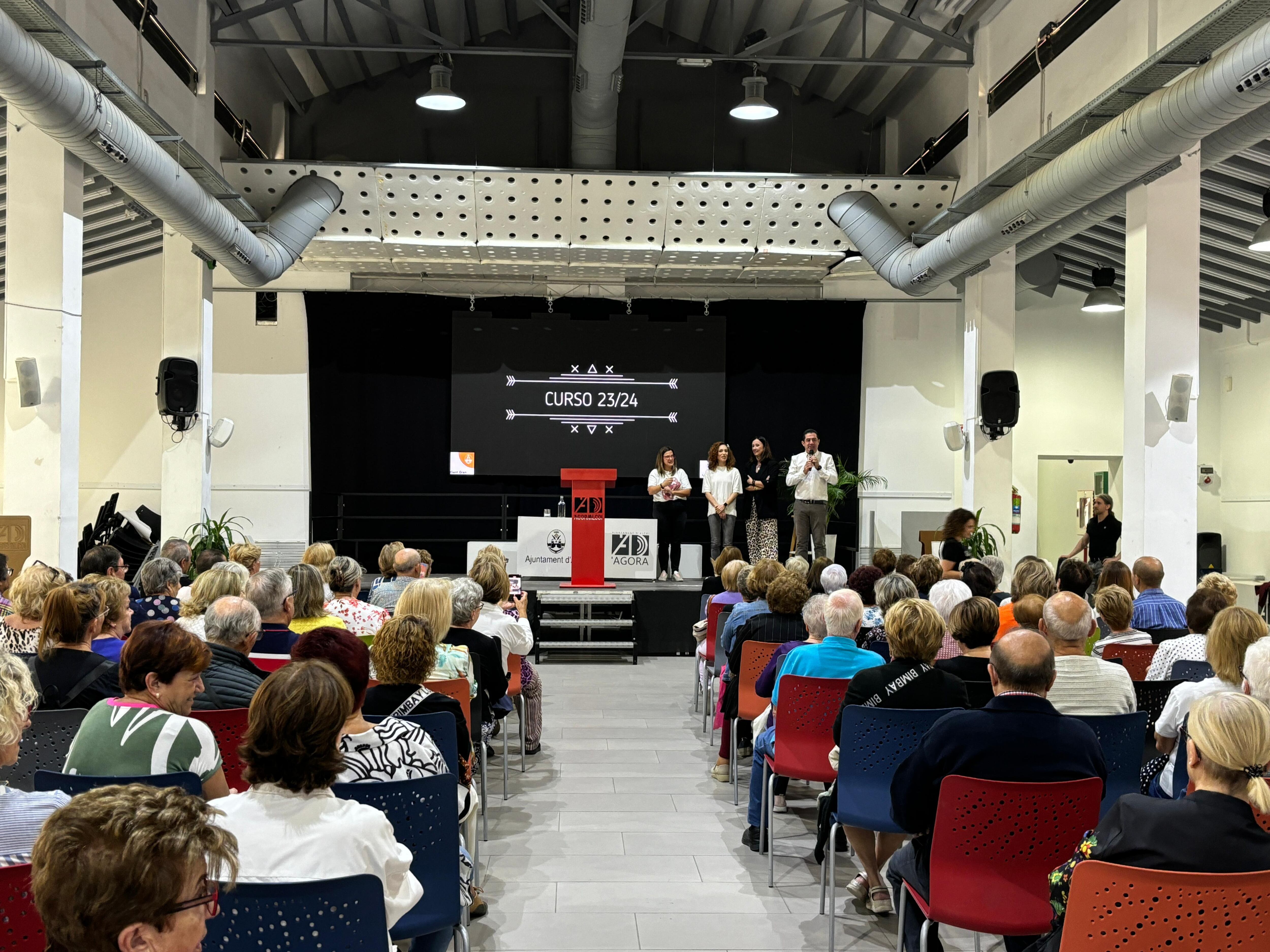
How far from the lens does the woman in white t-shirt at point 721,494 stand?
11180 mm

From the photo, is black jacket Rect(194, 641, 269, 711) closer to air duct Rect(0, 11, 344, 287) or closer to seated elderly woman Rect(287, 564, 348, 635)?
seated elderly woman Rect(287, 564, 348, 635)

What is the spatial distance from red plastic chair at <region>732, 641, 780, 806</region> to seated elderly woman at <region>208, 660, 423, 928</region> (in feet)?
9.47

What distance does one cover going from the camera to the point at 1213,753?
81.5 inches

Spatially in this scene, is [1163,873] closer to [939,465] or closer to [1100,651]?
[1100,651]

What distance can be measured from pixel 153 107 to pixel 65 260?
7.87 ft

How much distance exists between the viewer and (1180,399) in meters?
7.24

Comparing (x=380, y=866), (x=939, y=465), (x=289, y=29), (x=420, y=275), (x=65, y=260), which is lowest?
(x=380, y=866)

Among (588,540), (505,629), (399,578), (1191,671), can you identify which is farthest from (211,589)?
(588,540)

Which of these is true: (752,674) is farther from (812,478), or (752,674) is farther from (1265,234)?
(812,478)

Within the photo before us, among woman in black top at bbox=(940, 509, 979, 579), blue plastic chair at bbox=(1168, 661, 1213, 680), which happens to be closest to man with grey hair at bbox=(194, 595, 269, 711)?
blue plastic chair at bbox=(1168, 661, 1213, 680)

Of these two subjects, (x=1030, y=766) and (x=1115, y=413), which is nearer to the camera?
(x=1030, y=766)

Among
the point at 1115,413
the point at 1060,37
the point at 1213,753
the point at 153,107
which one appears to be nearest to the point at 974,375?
the point at 1060,37

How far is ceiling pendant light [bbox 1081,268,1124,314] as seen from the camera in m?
11.4

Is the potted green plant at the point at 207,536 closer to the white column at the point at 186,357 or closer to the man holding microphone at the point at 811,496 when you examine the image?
the white column at the point at 186,357
